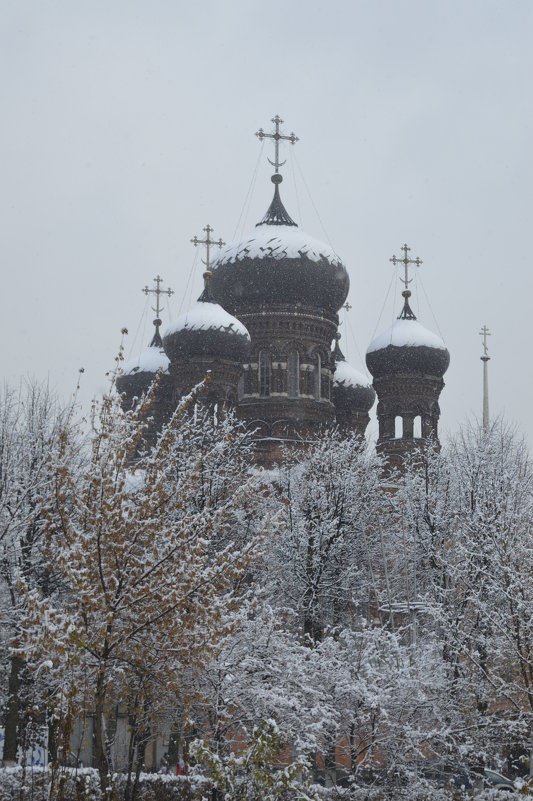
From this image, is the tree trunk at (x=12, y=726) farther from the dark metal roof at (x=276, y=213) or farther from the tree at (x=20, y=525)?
the dark metal roof at (x=276, y=213)

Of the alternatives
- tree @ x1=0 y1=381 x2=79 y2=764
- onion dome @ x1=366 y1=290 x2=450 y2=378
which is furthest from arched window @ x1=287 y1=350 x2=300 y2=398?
tree @ x1=0 y1=381 x2=79 y2=764

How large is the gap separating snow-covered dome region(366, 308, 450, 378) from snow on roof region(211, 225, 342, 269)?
11.2 ft

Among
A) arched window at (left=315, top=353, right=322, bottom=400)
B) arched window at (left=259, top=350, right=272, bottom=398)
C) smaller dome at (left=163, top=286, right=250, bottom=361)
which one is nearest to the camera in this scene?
smaller dome at (left=163, top=286, right=250, bottom=361)

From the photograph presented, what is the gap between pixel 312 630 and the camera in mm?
22156

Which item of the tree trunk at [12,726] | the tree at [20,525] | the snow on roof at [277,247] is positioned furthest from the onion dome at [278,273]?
the tree trunk at [12,726]

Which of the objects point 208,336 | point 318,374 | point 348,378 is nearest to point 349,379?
point 348,378

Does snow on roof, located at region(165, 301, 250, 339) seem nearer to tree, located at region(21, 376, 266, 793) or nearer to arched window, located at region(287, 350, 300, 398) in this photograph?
arched window, located at region(287, 350, 300, 398)

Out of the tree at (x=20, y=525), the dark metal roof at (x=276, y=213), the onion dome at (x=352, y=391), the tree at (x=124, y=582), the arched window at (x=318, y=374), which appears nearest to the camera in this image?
the tree at (x=124, y=582)

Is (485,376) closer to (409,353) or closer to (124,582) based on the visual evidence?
(409,353)

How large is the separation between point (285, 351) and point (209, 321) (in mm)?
3319

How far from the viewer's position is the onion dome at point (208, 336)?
30.5 metres

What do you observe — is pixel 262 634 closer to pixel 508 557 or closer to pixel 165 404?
pixel 508 557

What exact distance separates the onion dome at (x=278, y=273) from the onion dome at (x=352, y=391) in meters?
4.11

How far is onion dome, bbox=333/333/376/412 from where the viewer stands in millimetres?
37784
